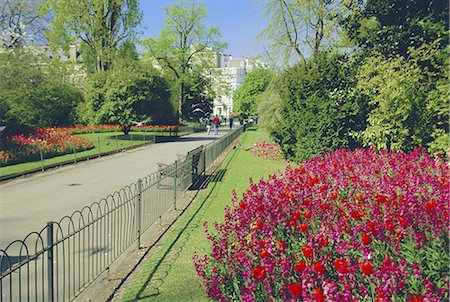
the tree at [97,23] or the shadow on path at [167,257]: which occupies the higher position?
the tree at [97,23]

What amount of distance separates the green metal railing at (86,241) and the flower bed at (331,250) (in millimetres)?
1507

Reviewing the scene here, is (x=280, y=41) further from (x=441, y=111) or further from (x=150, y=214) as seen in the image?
(x=150, y=214)

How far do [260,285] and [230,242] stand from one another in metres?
1.25

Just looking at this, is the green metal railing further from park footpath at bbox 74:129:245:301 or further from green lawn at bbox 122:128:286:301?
green lawn at bbox 122:128:286:301

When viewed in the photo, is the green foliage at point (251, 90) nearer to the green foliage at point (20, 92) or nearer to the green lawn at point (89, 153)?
the green lawn at point (89, 153)

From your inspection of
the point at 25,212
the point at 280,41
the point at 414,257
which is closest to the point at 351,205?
the point at 414,257

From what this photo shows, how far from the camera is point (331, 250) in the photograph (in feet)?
13.1

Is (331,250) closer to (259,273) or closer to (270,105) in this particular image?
(259,273)

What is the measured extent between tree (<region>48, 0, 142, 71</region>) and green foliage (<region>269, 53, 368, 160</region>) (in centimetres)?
2168

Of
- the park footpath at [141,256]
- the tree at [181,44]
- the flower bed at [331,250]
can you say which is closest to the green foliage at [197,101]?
the tree at [181,44]

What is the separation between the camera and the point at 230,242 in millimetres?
4727

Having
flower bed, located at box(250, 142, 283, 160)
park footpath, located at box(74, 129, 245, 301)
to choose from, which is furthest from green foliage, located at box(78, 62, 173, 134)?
park footpath, located at box(74, 129, 245, 301)

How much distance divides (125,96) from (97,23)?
33.3 feet

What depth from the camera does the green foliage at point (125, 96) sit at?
86.7 ft
